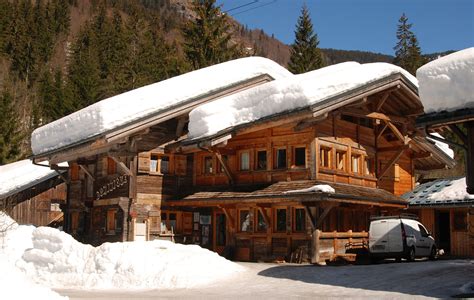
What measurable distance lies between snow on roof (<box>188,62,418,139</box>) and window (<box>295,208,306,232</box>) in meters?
3.97

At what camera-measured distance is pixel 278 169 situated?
80.5 ft

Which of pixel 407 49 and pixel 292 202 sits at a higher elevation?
pixel 407 49

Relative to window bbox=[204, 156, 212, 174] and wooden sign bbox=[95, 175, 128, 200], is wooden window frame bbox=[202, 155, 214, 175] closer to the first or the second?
window bbox=[204, 156, 212, 174]

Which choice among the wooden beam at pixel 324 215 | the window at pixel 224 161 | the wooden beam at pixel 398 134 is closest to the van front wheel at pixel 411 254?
the wooden beam at pixel 324 215

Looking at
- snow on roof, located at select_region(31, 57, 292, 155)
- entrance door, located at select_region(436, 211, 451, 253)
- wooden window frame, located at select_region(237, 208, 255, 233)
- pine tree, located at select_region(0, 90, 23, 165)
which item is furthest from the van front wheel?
pine tree, located at select_region(0, 90, 23, 165)

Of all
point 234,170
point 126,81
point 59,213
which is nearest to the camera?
point 234,170

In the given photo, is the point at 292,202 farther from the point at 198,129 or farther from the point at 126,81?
the point at 126,81

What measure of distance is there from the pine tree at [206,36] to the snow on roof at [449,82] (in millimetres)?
37436

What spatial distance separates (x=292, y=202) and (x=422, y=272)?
6780 millimetres

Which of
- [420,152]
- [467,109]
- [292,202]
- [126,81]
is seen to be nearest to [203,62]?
[126,81]

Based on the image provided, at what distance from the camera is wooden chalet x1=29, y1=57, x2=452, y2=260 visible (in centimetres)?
2336

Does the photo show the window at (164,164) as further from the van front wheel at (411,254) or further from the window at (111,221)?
the van front wheel at (411,254)

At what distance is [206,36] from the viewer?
5184 centimetres

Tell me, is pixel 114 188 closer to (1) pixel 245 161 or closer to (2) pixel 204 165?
(2) pixel 204 165
